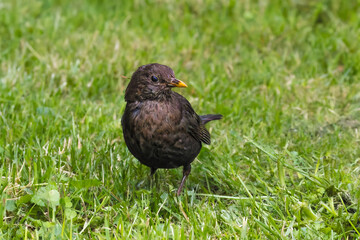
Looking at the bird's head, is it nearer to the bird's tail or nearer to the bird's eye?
the bird's eye

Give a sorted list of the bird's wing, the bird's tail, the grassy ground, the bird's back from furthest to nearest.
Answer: the bird's tail < the bird's wing < the bird's back < the grassy ground

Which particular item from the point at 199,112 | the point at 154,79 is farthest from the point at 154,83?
the point at 199,112

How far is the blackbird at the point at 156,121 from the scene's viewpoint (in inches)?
139

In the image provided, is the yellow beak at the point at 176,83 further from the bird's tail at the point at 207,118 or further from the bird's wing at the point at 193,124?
the bird's tail at the point at 207,118

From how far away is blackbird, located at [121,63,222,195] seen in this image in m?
3.53

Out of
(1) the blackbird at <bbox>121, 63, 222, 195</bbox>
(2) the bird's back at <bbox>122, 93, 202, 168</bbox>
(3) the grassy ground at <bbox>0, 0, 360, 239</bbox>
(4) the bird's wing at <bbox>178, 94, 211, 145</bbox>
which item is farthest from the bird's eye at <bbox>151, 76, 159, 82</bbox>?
(3) the grassy ground at <bbox>0, 0, 360, 239</bbox>

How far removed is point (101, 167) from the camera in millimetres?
4000

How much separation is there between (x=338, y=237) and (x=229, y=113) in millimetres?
2026

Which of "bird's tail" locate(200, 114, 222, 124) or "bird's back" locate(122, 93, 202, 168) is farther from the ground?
"bird's back" locate(122, 93, 202, 168)

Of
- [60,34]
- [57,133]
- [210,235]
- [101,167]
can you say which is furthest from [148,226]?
[60,34]

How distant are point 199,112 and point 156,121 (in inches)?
64.5

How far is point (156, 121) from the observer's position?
353 cm

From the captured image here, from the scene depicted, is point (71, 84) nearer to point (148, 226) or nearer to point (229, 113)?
point (229, 113)

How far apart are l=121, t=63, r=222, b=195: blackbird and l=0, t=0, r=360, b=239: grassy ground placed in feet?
0.85
